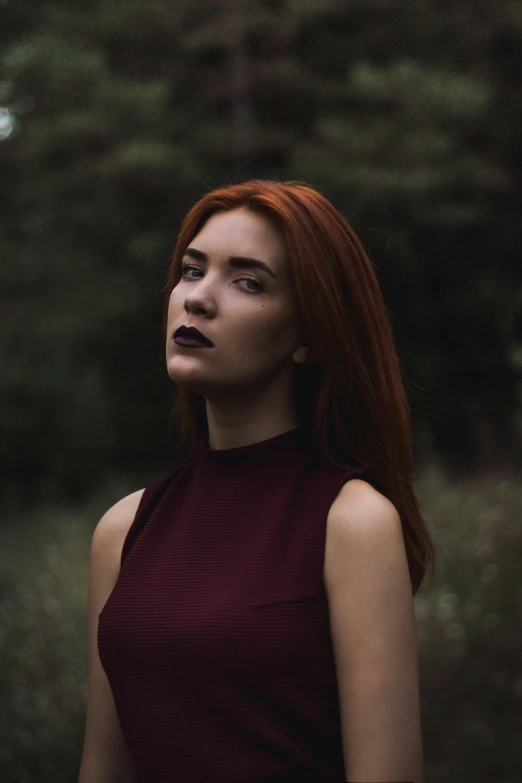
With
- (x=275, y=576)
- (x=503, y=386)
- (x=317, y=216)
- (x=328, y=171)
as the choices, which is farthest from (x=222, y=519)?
(x=503, y=386)

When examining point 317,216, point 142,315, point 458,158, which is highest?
point 317,216

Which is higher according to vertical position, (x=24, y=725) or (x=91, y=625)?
(x=91, y=625)

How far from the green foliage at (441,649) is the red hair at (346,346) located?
10.3 feet

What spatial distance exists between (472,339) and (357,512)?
7.96 m

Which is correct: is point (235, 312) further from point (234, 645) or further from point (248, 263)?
point (234, 645)

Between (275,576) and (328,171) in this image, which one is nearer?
(275,576)

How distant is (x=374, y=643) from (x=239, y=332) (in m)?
0.65

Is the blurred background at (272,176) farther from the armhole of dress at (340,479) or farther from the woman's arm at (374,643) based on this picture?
the woman's arm at (374,643)

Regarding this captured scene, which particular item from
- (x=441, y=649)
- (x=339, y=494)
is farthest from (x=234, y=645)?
(x=441, y=649)

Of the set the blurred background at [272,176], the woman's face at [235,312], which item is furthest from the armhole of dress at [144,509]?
the blurred background at [272,176]

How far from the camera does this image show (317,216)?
7.02 ft

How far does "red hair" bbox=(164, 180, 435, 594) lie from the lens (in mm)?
2107

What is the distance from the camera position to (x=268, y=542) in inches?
78.0

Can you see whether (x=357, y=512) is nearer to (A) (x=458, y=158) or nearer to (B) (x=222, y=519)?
(B) (x=222, y=519)
